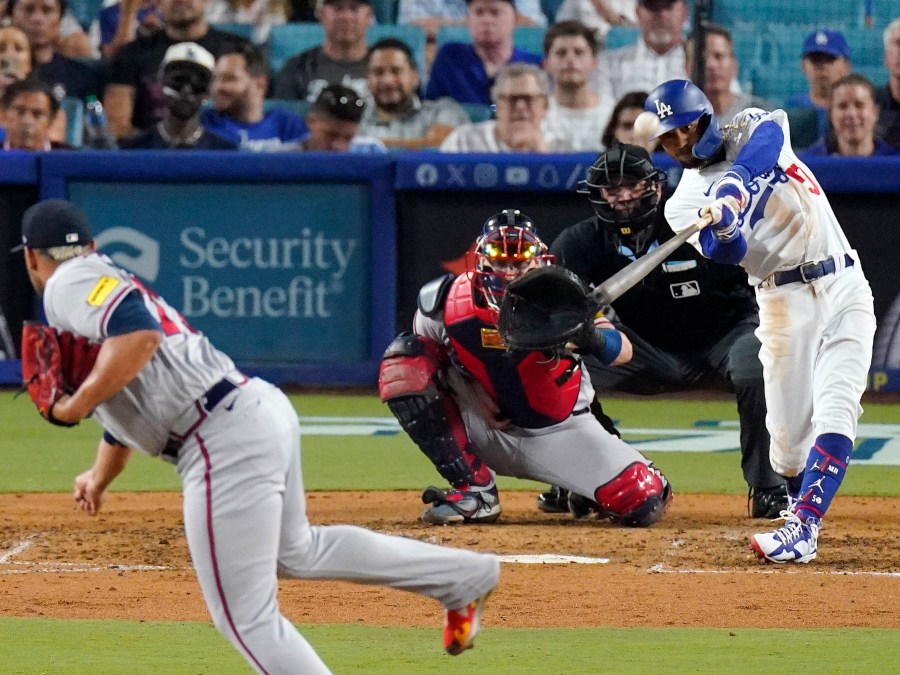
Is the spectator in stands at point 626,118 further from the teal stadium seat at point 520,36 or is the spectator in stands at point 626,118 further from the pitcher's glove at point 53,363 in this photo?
the pitcher's glove at point 53,363

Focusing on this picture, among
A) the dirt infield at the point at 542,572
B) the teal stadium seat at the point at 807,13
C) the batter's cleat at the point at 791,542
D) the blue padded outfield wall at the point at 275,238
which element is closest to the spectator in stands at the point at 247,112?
the blue padded outfield wall at the point at 275,238

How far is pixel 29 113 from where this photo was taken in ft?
35.7

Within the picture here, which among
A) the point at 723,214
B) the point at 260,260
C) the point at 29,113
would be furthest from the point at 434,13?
the point at 723,214

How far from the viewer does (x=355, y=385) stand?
11445mm

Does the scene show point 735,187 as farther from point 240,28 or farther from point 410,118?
point 240,28

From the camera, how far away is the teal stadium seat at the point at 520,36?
1228cm

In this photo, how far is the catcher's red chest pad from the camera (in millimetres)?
6594

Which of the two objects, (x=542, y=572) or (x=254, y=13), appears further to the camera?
(x=254, y=13)

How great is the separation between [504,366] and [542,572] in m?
1.03

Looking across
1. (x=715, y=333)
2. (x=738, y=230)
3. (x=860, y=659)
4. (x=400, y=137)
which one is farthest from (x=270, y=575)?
(x=400, y=137)

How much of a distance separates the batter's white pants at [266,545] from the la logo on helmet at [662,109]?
2.61 m

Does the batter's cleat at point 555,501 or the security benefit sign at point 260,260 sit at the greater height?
the security benefit sign at point 260,260

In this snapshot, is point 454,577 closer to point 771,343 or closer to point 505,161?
point 771,343

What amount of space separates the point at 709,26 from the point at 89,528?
624 centimetres
